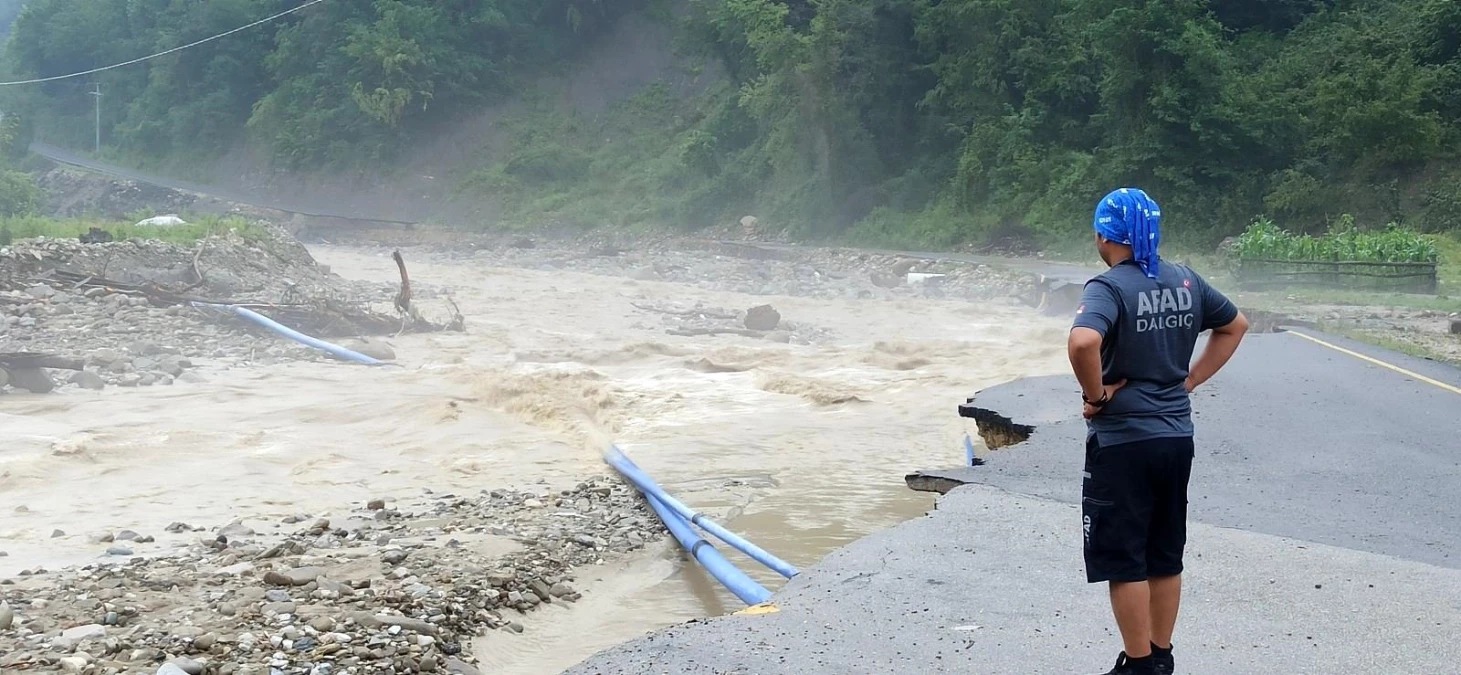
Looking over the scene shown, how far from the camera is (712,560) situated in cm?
804

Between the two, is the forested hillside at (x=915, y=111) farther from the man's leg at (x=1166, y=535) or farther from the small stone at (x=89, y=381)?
the man's leg at (x=1166, y=535)

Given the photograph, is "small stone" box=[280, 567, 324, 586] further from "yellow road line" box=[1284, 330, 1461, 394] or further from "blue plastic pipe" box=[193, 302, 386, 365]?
"blue plastic pipe" box=[193, 302, 386, 365]

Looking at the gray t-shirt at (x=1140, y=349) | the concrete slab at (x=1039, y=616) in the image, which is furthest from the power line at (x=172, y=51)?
the gray t-shirt at (x=1140, y=349)

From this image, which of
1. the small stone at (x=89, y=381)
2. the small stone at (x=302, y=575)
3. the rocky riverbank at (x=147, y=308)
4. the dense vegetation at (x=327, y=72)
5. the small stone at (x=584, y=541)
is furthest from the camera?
the dense vegetation at (x=327, y=72)

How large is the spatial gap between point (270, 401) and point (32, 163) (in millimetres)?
65792

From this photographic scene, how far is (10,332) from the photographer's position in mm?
20125

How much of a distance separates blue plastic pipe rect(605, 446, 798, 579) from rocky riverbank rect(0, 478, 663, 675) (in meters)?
0.21

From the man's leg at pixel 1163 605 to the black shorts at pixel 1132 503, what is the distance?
0.37ft

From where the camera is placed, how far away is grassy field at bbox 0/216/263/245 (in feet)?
89.6

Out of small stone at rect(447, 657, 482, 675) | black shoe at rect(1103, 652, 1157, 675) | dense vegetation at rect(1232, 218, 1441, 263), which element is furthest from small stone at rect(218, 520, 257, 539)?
dense vegetation at rect(1232, 218, 1441, 263)

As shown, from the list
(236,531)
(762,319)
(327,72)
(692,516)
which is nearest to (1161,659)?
(692,516)

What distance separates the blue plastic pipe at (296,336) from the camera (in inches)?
789

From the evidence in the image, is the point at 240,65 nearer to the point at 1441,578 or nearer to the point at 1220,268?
the point at 1220,268

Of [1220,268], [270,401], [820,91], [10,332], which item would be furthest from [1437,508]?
[820,91]
